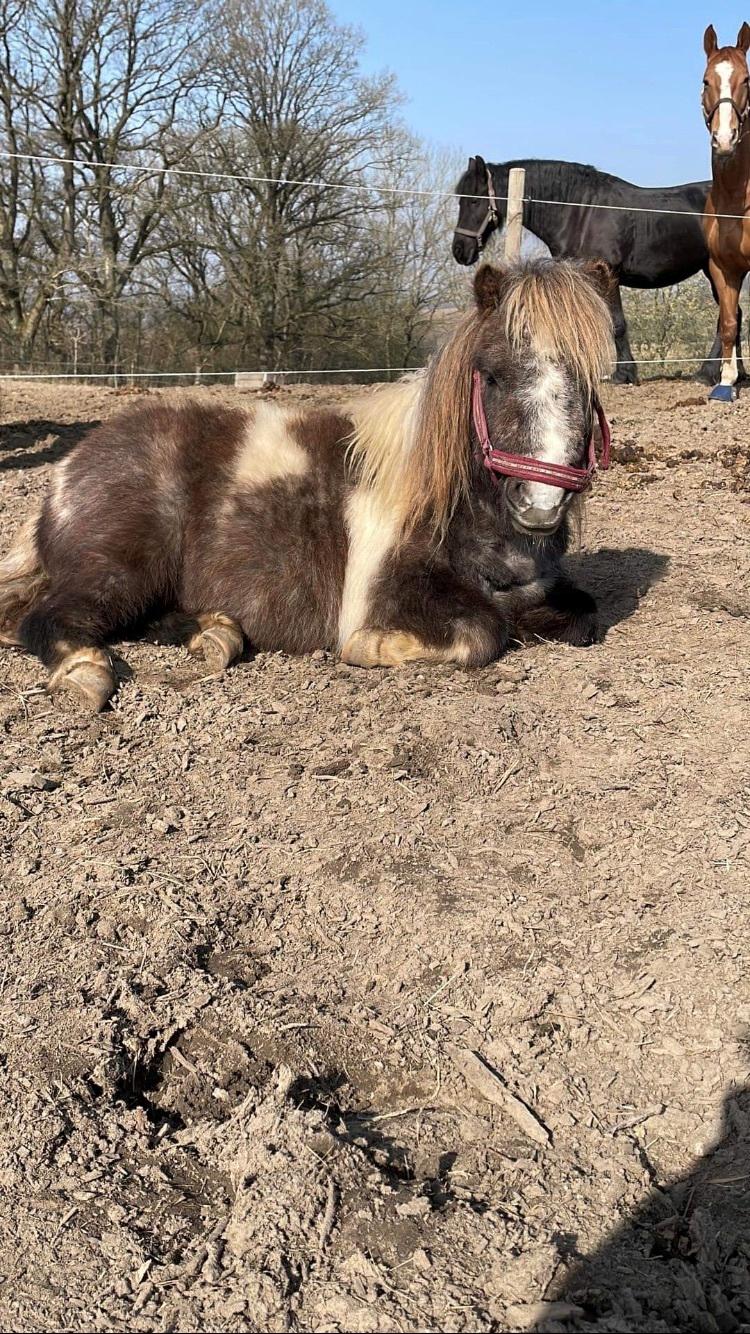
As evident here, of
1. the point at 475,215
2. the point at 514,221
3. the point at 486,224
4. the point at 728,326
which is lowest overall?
the point at 728,326

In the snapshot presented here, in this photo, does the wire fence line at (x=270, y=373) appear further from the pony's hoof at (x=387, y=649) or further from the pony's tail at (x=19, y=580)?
the pony's tail at (x=19, y=580)

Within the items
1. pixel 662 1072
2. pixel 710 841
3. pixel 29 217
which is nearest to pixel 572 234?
pixel 710 841

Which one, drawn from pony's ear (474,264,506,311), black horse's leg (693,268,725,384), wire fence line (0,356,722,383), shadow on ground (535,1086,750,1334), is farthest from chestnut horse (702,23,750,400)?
shadow on ground (535,1086,750,1334)

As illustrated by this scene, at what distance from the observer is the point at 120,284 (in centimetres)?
2197

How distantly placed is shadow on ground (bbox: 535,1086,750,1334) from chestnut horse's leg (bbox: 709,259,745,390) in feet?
29.0

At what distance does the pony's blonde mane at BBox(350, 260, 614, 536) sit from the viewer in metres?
3.64

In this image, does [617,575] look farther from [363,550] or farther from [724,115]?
[724,115]

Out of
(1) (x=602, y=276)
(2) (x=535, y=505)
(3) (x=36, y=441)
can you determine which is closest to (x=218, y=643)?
(2) (x=535, y=505)

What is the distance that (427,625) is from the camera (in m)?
4.02

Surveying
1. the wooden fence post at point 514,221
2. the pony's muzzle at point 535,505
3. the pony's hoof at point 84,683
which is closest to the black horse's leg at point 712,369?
the wooden fence post at point 514,221

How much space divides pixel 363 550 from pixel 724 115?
756 centimetres

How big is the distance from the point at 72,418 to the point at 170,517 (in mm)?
6464

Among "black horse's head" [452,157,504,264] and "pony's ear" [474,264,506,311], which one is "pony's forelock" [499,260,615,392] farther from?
"black horse's head" [452,157,504,264]

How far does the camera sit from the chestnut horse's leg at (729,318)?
9570 mm
